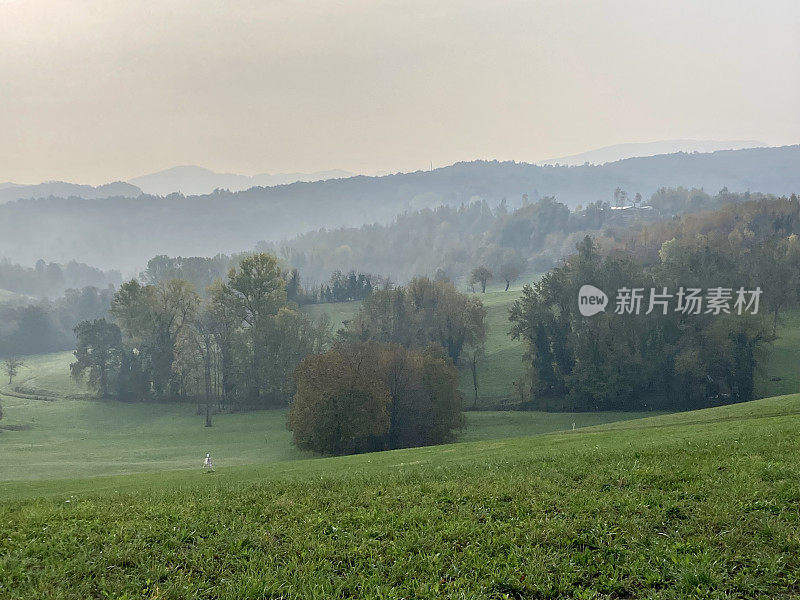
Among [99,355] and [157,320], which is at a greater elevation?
[157,320]

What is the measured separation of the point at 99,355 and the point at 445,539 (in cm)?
11906

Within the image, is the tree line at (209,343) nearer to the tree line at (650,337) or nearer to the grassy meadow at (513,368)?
the grassy meadow at (513,368)

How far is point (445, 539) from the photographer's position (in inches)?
456

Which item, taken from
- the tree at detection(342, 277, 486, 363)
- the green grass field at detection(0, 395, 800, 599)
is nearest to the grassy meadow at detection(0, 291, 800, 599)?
the green grass field at detection(0, 395, 800, 599)

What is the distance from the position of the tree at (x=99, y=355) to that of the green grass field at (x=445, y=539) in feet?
360

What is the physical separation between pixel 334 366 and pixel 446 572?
58.1m

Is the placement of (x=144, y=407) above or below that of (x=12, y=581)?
below

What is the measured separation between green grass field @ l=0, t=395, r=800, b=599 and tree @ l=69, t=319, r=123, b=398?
10962 centimetres

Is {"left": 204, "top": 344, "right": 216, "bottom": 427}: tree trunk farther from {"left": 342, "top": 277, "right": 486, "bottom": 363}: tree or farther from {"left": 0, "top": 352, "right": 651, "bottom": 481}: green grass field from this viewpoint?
{"left": 342, "top": 277, "right": 486, "bottom": 363}: tree

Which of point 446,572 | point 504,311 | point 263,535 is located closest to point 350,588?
point 446,572

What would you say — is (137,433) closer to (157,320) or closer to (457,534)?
(157,320)

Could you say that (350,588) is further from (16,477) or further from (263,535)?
(16,477)

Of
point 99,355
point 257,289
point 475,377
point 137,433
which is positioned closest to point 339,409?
point 137,433

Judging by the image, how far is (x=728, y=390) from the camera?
8444 cm
